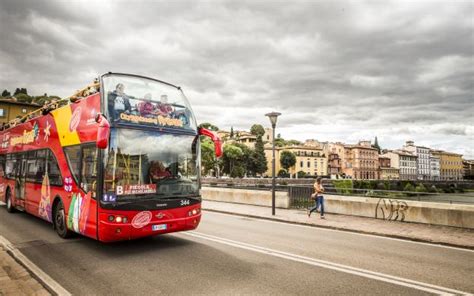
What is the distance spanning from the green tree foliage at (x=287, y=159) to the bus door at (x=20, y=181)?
10679 cm

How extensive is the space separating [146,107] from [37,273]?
12.6 ft

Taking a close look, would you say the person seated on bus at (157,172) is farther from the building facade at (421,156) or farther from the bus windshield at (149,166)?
the building facade at (421,156)

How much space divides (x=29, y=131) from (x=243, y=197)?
11.6 meters

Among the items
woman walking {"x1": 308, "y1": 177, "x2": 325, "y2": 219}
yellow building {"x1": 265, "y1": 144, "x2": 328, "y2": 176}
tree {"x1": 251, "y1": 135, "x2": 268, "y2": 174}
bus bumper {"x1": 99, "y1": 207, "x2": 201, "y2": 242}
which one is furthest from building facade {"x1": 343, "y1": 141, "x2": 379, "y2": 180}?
bus bumper {"x1": 99, "y1": 207, "x2": 201, "y2": 242}

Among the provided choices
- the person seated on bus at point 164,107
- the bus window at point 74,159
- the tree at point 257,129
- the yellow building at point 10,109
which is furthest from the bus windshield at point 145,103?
the tree at point 257,129

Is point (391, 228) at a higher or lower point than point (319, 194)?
lower

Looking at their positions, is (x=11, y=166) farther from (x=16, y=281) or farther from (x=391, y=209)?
(x=391, y=209)

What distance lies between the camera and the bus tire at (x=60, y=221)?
27.3ft

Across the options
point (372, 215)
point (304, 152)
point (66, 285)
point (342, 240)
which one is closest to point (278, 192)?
point (372, 215)

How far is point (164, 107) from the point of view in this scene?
7570mm

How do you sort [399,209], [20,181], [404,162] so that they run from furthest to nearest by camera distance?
[404,162]
[399,209]
[20,181]

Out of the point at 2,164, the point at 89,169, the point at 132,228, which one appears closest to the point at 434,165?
the point at 2,164

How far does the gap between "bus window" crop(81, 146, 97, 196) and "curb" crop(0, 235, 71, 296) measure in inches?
67.5

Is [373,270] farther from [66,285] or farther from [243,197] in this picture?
[243,197]
